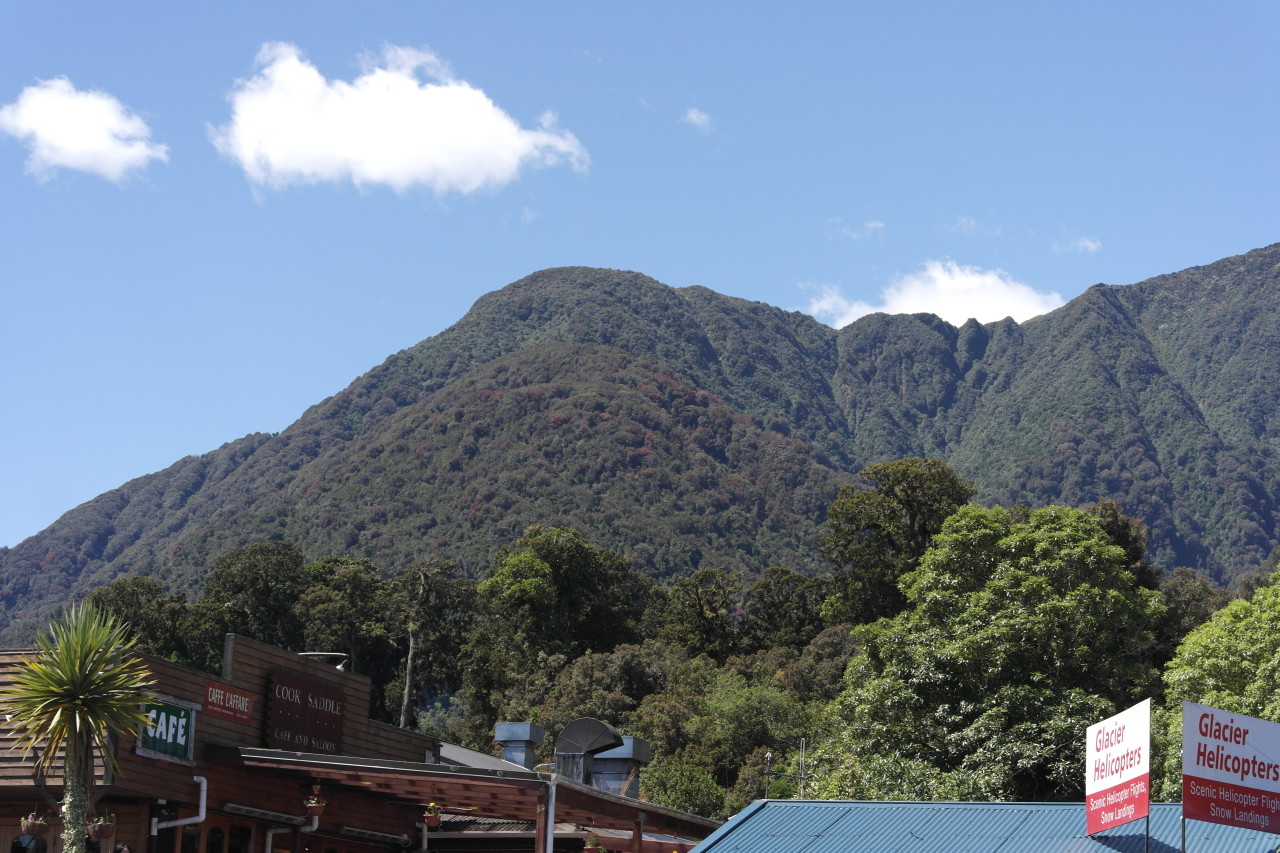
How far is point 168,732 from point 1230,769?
1277cm

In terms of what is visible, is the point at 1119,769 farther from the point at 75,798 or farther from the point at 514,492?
the point at 514,492

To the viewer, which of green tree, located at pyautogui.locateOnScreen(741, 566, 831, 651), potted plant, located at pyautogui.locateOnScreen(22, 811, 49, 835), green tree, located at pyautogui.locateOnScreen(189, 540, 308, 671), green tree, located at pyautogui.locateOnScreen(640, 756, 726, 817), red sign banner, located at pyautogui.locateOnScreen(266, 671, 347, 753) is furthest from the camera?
green tree, located at pyautogui.locateOnScreen(189, 540, 308, 671)

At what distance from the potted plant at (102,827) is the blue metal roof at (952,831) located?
8.14m

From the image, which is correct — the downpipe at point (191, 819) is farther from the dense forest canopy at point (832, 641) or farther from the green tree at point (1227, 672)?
the green tree at point (1227, 672)

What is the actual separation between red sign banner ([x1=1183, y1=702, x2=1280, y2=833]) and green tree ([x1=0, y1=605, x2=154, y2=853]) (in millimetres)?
11892

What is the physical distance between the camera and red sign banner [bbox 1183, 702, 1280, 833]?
1563 cm

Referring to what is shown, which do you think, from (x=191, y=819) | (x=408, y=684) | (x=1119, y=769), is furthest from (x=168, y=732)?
(x=408, y=684)

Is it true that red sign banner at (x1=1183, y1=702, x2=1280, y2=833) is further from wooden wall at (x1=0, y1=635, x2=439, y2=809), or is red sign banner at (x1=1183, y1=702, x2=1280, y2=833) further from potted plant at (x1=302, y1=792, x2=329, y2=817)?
wooden wall at (x1=0, y1=635, x2=439, y2=809)

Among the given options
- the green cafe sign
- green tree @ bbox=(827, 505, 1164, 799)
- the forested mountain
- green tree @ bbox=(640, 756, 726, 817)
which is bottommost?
green tree @ bbox=(640, 756, 726, 817)

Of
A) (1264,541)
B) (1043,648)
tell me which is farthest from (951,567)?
(1264,541)

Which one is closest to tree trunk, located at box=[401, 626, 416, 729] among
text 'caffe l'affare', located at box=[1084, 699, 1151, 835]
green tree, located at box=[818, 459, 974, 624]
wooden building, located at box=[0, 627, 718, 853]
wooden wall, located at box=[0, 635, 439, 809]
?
green tree, located at box=[818, 459, 974, 624]

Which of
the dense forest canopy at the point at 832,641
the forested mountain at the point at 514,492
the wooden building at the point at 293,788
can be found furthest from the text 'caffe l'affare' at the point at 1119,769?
the forested mountain at the point at 514,492

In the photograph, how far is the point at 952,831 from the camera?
1959 cm

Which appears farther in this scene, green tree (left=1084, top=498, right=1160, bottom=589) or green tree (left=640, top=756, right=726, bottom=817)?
green tree (left=1084, top=498, right=1160, bottom=589)
